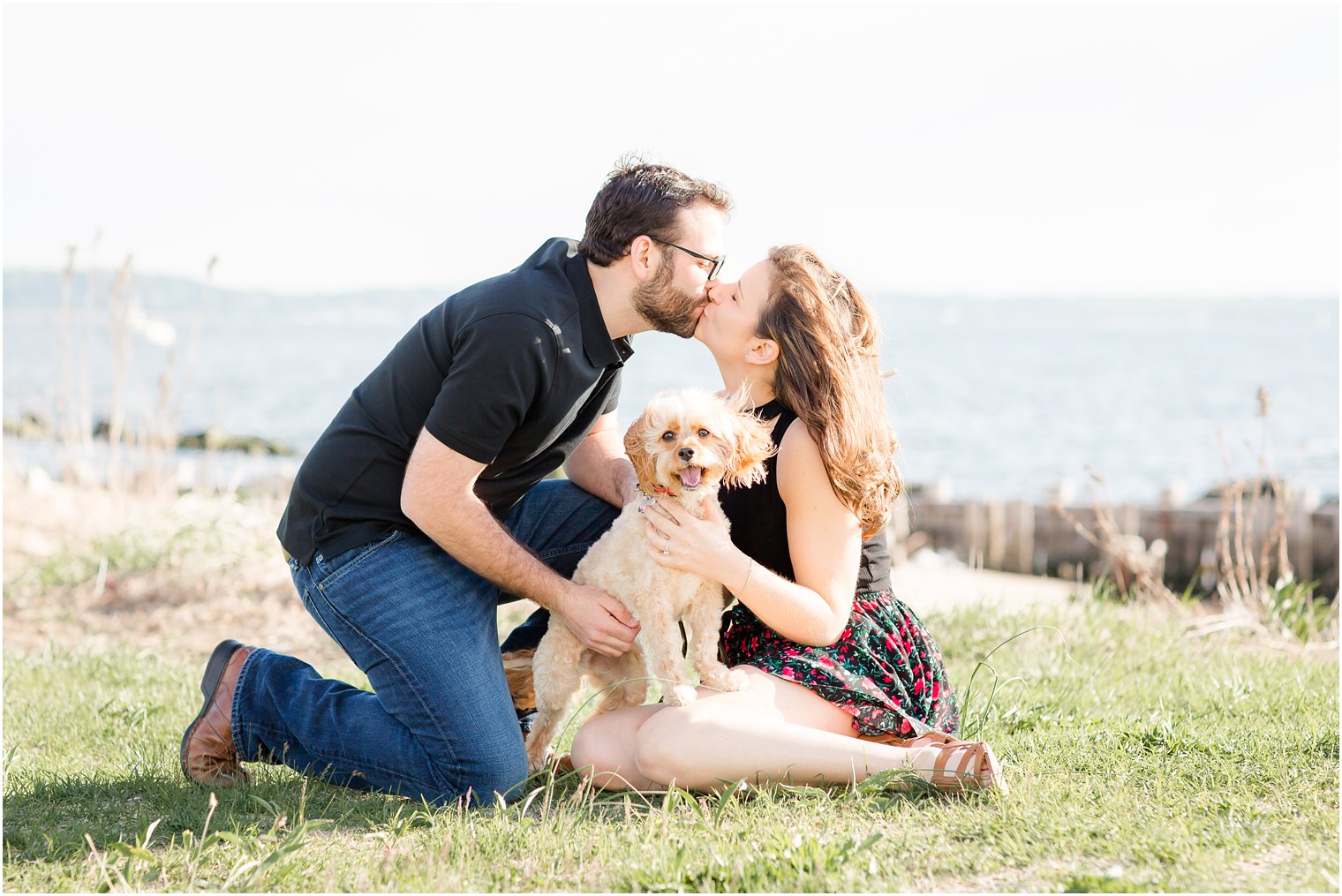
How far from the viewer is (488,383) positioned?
3602 mm

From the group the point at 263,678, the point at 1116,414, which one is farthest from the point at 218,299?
the point at 263,678

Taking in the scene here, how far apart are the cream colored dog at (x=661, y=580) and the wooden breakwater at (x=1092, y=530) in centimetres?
585

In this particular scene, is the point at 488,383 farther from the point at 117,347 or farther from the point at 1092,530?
the point at 1092,530

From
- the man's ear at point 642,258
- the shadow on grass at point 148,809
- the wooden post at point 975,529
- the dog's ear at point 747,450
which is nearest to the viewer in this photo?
the shadow on grass at point 148,809

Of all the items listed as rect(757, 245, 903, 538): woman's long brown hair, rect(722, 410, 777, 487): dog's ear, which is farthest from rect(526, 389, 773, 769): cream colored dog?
rect(757, 245, 903, 538): woman's long brown hair

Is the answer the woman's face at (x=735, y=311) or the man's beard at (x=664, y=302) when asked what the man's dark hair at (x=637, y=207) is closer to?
the man's beard at (x=664, y=302)

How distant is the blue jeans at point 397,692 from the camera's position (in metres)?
3.75

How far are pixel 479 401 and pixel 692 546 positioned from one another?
2.69 feet

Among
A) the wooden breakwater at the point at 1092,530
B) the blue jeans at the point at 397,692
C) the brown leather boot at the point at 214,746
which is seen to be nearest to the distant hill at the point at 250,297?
the wooden breakwater at the point at 1092,530

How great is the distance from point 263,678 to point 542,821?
1292mm

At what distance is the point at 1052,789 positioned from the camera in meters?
3.42

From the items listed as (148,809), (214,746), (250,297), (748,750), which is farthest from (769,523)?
(250,297)

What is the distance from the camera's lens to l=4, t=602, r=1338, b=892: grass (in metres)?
2.91

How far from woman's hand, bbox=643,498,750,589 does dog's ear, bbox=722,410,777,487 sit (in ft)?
0.60
